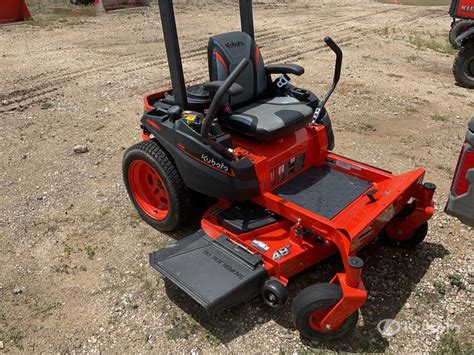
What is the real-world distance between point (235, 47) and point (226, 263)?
1.75m

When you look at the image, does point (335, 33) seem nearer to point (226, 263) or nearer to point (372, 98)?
point (372, 98)

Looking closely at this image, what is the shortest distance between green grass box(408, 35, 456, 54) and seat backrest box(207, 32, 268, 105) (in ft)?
22.7

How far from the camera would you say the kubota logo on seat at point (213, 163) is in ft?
9.92

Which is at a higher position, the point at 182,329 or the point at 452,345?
the point at 182,329

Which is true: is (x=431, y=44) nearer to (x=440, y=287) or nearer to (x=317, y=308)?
(x=440, y=287)

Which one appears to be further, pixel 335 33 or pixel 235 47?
pixel 335 33

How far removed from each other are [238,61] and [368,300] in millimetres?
2077

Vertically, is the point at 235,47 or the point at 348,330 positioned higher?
the point at 235,47

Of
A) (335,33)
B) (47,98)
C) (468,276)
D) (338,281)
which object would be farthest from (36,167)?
(335,33)

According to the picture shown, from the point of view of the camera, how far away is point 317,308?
8.40 ft

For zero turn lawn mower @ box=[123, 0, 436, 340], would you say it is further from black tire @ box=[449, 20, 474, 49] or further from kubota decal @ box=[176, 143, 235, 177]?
black tire @ box=[449, 20, 474, 49]

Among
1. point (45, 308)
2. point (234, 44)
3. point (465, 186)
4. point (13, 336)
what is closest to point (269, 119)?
point (234, 44)

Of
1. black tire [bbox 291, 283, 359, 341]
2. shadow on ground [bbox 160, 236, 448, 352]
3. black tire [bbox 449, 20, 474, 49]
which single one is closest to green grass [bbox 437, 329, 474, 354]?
shadow on ground [bbox 160, 236, 448, 352]

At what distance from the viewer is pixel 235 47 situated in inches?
138
